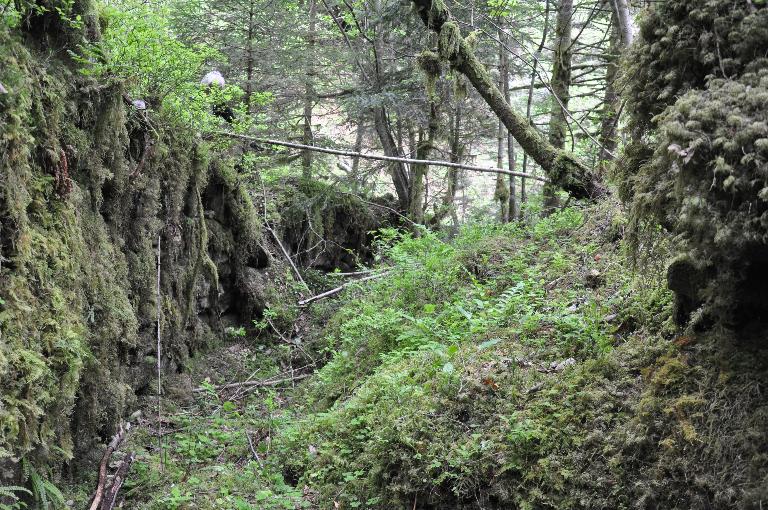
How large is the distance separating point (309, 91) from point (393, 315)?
8.84 meters

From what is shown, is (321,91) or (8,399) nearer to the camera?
(8,399)

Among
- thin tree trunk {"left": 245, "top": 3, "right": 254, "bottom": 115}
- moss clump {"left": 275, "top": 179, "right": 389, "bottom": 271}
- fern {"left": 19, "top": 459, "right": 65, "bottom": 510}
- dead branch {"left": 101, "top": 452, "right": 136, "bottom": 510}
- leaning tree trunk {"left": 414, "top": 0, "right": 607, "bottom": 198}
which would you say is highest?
thin tree trunk {"left": 245, "top": 3, "right": 254, "bottom": 115}

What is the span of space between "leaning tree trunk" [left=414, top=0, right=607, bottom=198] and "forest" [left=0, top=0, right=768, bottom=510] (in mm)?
32

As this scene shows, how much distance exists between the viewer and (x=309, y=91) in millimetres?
13797

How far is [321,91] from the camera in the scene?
1571 centimetres

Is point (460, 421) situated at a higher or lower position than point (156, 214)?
lower

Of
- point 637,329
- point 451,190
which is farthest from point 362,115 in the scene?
point 637,329

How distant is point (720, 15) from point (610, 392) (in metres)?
2.35

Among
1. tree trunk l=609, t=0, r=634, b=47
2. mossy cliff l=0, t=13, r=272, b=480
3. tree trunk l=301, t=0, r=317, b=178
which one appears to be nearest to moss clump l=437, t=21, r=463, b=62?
tree trunk l=609, t=0, r=634, b=47

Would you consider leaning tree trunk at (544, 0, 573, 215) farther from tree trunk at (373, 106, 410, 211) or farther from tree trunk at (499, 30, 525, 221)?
tree trunk at (373, 106, 410, 211)

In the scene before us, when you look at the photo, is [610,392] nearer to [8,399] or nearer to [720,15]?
[720,15]

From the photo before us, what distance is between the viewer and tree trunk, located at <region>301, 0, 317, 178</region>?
528 inches

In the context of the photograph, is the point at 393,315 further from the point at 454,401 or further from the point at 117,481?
the point at 117,481

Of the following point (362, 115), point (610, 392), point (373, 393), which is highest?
point (362, 115)
